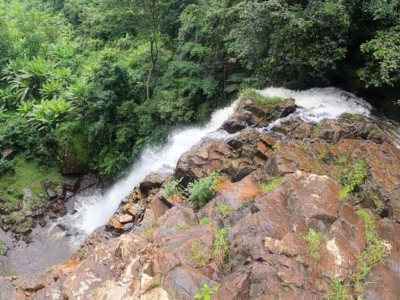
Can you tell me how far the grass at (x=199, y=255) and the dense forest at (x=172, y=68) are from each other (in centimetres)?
613

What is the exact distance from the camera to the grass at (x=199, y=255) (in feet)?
18.0

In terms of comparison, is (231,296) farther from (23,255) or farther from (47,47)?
(47,47)

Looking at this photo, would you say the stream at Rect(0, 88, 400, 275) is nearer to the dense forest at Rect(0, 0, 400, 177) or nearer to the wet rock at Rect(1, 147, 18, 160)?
the dense forest at Rect(0, 0, 400, 177)

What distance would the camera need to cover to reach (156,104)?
12734 millimetres

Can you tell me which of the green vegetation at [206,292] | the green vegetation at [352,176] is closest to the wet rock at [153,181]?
the green vegetation at [352,176]

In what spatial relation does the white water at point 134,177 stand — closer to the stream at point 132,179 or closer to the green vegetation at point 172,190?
the stream at point 132,179

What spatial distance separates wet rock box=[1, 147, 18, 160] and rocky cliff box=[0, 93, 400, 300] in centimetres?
863

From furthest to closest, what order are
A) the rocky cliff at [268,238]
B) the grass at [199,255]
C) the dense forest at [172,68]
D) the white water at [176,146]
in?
the white water at [176,146], the dense forest at [172,68], the grass at [199,255], the rocky cliff at [268,238]

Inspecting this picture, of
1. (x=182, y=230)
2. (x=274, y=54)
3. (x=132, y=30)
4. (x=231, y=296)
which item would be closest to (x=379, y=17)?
(x=274, y=54)

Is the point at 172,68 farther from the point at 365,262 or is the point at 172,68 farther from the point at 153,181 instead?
the point at 365,262

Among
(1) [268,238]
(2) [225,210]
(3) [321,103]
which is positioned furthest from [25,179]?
(1) [268,238]

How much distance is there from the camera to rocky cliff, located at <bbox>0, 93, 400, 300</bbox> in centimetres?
503

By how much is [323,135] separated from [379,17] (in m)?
3.29

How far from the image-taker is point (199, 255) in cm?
555
